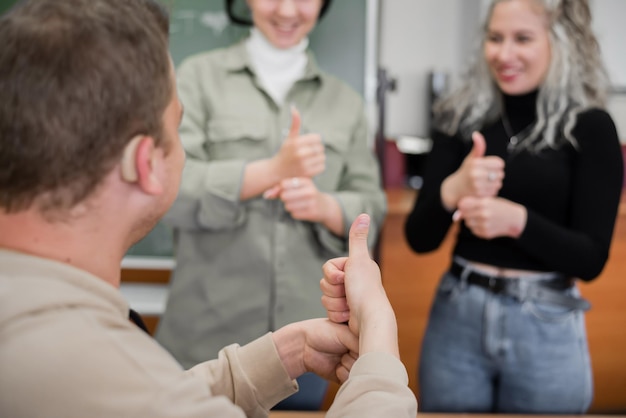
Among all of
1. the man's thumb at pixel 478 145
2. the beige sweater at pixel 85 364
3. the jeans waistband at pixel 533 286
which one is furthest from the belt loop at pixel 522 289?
the beige sweater at pixel 85 364

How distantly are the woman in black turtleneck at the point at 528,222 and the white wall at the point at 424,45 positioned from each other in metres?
1.44

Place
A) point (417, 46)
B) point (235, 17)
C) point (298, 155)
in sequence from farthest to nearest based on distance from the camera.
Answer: point (417, 46)
point (235, 17)
point (298, 155)

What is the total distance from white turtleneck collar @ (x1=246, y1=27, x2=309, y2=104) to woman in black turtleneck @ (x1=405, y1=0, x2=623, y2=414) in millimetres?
394

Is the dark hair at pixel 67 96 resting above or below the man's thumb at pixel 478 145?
above

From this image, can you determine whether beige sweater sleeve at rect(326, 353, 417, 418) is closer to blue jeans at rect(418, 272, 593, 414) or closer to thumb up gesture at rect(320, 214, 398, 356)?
thumb up gesture at rect(320, 214, 398, 356)

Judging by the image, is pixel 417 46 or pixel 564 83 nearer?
pixel 564 83

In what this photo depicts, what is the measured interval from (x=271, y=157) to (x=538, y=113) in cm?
55

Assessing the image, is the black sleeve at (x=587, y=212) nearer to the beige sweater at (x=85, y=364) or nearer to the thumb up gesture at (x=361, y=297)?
the thumb up gesture at (x=361, y=297)

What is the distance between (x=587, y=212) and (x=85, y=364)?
109 centimetres

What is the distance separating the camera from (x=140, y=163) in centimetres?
61

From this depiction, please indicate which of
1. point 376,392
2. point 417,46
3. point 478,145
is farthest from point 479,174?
point 417,46

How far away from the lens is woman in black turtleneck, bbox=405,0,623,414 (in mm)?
1320

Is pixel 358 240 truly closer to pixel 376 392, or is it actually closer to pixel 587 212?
pixel 376 392

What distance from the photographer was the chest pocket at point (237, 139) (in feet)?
4.61
